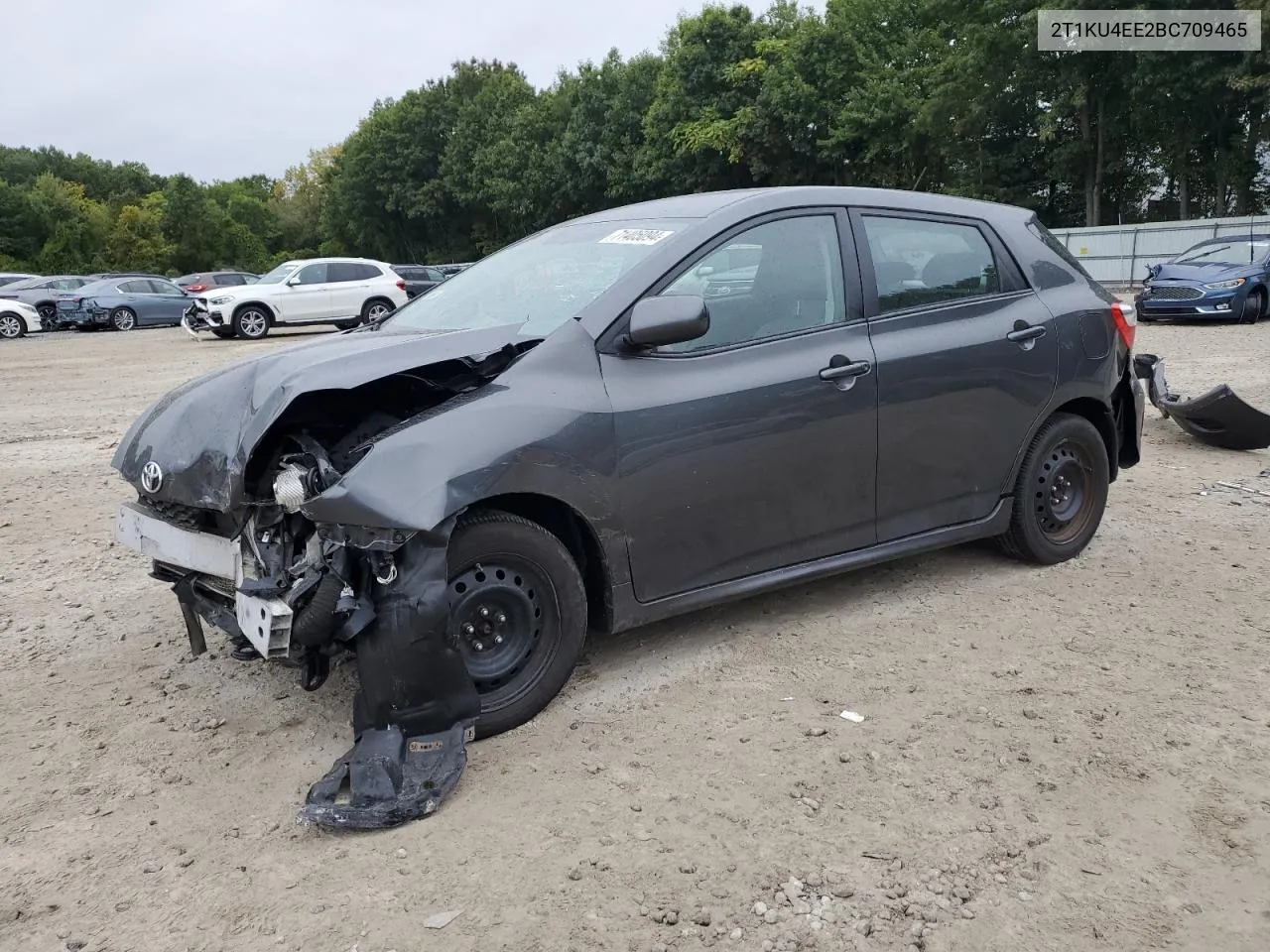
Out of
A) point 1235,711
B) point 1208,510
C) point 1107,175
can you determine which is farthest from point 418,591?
point 1107,175

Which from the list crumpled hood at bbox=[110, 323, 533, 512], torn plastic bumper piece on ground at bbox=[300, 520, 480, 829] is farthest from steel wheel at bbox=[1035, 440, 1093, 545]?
torn plastic bumper piece on ground at bbox=[300, 520, 480, 829]

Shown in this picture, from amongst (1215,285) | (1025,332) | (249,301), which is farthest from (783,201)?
(249,301)

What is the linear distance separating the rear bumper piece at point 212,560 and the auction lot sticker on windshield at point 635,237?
74.8 inches

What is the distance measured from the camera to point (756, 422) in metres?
3.90

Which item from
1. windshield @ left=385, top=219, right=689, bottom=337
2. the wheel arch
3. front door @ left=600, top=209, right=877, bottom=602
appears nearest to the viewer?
the wheel arch

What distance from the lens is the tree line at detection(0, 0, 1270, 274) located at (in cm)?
3350

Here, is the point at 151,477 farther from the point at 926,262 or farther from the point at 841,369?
the point at 926,262

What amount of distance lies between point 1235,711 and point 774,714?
1.59 meters

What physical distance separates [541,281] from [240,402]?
4.45 feet

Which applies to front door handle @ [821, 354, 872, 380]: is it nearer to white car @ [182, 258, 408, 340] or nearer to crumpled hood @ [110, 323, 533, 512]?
crumpled hood @ [110, 323, 533, 512]

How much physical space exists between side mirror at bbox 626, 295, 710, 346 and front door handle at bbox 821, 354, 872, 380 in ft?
2.23

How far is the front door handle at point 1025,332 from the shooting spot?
468cm

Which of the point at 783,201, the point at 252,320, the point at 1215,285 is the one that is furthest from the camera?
the point at 252,320

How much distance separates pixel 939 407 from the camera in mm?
4426
